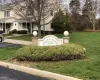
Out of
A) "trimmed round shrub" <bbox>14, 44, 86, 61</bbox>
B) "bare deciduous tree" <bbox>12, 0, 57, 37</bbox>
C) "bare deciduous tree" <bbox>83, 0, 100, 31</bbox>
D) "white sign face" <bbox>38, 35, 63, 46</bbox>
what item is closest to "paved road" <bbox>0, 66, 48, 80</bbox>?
"trimmed round shrub" <bbox>14, 44, 86, 61</bbox>

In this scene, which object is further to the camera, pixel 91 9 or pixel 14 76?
pixel 91 9

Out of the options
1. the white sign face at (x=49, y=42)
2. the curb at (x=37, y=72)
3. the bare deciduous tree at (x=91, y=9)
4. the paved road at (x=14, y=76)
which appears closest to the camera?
the curb at (x=37, y=72)

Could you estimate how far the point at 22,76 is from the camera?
10.1 m

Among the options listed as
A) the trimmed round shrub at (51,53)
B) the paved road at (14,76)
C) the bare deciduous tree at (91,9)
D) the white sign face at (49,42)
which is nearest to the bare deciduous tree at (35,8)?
the white sign face at (49,42)

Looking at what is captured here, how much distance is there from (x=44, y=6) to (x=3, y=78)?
20838 millimetres

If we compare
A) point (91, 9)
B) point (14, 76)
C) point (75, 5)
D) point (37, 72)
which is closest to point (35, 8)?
point (37, 72)

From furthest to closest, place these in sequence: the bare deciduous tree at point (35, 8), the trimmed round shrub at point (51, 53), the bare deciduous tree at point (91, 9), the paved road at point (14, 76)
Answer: the bare deciduous tree at point (91, 9) → the bare deciduous tree at point (35, 8) → the trimmed round shrub at point (51, 53) → the paved road at point (14, 76)

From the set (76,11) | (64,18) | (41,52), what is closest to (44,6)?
(64,18)

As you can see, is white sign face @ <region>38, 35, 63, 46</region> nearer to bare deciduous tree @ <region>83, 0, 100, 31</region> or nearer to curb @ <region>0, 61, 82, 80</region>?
curb @ <region>0, 61, 82, 80</region>

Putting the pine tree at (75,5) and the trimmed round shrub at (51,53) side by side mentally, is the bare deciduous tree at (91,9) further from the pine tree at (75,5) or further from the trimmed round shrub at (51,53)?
the trimmed round shrub at (51,53)

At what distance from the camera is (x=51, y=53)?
12227mm

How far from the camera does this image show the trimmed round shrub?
1227 cm

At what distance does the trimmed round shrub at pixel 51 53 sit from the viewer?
12266 millimetres

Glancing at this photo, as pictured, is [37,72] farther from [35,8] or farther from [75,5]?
[75,5]
